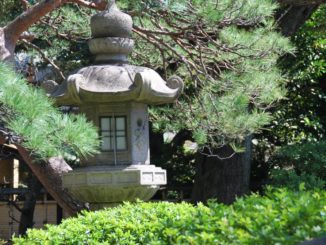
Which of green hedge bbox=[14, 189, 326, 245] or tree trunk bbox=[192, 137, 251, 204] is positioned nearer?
green hedge bbox=[14, 189, 326, 245]

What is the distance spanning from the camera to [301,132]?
1209 centimetres

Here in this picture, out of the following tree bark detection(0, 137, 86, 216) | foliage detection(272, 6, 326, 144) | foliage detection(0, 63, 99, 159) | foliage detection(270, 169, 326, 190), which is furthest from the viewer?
foliage detection(272, 6, 326, 144)

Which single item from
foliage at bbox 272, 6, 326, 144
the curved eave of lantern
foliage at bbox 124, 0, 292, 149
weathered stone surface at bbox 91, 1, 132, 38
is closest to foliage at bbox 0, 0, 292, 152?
foliage at bbox 124, 0, 292, 149

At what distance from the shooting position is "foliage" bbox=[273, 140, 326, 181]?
31.5 feet

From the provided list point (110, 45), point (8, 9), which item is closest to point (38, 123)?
point (110, 45)

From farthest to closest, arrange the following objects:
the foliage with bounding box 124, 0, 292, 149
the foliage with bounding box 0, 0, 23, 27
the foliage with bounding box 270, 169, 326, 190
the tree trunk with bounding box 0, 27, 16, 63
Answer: the foliage with bounding box 0, 0, 23, 27, the foliage with bounding box 270, 169, 326, 190, the foliage with bounding box 124, 0, 292, 149, the tree trunk with bounding box 0, 27, 16, 63

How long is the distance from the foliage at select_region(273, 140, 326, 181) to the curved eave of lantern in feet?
13.2

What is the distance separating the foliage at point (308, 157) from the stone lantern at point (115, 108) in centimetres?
384

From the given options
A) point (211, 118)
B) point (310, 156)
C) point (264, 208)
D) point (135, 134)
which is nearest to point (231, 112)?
point (211, 118)

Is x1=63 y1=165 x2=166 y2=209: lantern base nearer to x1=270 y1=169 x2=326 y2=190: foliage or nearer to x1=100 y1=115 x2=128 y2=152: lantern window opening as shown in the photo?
x1=100 y1=115 x2=128 y2=152: lantern window opening

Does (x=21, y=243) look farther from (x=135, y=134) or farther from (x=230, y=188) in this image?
(x=230, y=188)

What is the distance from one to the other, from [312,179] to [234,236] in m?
5.60

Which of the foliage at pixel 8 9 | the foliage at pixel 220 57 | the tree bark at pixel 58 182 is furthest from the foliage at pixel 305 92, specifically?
the tree bark at pixel 58 182

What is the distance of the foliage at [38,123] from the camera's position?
4641 millimetres
